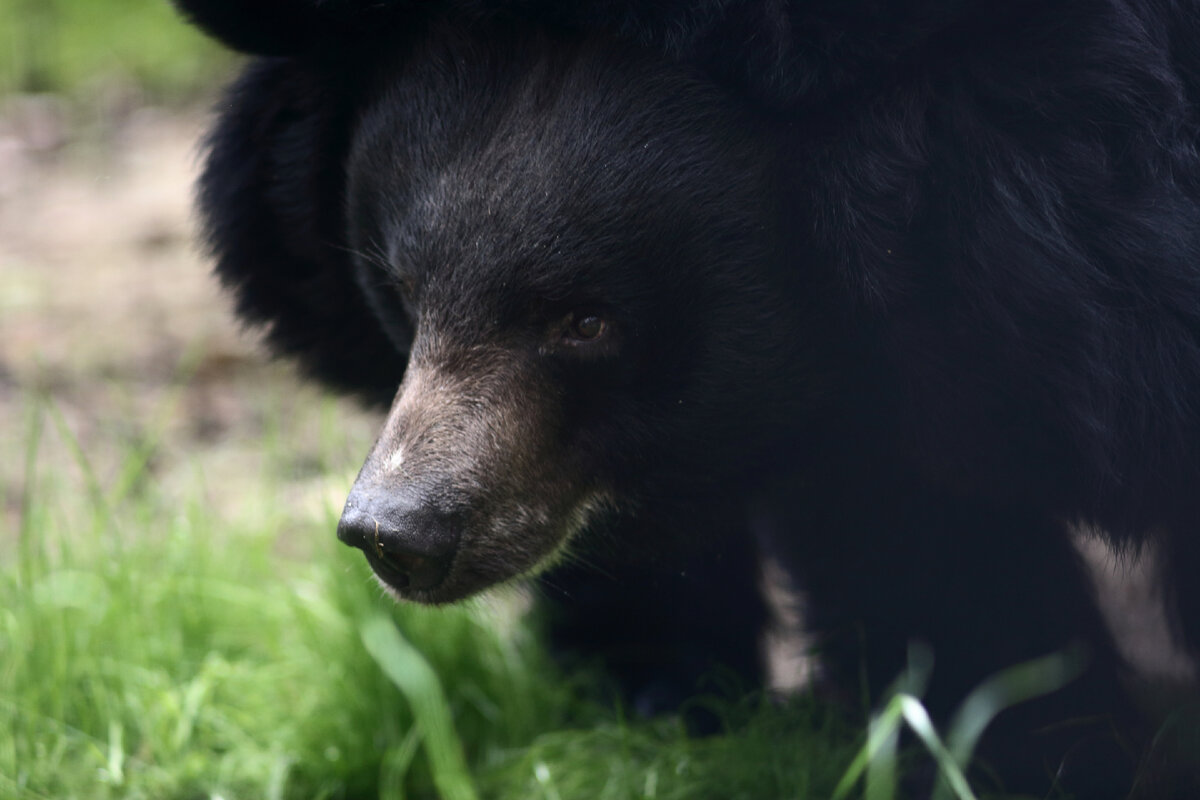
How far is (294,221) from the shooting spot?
9.71ft

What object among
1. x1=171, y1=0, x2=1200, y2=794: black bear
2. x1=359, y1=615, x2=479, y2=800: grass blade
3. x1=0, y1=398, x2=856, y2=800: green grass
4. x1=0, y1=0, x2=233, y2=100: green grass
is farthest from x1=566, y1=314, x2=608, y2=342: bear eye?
x1=0, y1=0, x2=233, y2=100: green grass

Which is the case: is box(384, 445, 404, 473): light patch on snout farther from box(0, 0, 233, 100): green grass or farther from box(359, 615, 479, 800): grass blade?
box(0, 0, 233, 100): green grass

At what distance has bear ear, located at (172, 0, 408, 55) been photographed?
8.18 feet

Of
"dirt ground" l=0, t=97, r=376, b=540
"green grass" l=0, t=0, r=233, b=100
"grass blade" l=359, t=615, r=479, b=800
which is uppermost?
"grass blade" l=359, t=615, r=479, b=800

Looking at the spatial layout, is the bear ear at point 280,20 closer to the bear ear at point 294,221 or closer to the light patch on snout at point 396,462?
the bear ear at point 294,221

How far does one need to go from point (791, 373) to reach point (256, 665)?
1773 mm

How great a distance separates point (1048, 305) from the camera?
7.34 ft

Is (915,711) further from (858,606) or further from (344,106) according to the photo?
(344,106)

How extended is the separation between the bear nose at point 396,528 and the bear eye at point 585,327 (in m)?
0.40

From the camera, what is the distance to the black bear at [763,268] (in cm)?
218

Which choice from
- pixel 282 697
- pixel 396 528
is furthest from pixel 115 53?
pixel 396 528

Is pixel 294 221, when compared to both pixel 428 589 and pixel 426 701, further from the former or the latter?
pixel 426 701

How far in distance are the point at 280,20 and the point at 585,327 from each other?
3.02 feet

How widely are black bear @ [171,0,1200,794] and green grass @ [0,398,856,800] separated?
49cm
